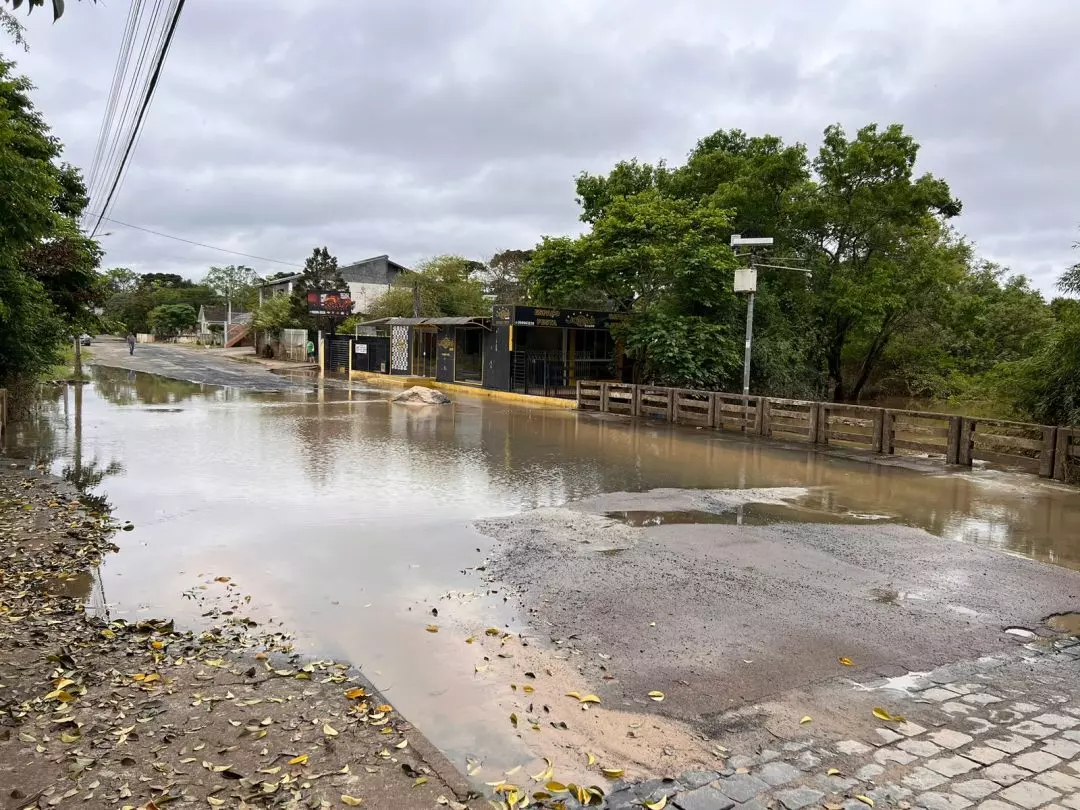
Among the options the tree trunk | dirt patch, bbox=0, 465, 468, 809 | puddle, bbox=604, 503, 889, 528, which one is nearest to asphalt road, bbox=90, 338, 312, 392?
the tree trunk

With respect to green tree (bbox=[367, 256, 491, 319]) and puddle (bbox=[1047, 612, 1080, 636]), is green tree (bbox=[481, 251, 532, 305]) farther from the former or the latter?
puddle (bbox=[1047, 612, 1080, 636])

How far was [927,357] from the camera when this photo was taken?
31.4 meters

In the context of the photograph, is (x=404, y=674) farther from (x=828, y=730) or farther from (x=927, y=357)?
(x=927, y=357)

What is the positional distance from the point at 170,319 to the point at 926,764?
10840 cm

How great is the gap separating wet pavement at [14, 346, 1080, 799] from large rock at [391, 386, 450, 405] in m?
7.51

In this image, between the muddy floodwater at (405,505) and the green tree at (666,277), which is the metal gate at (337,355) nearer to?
the green tree at (666,277)

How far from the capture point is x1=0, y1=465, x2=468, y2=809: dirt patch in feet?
11.1

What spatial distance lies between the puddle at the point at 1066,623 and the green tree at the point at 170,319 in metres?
106

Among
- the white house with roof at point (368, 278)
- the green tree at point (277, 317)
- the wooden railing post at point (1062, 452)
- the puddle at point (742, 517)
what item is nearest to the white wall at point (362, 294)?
the white house with roof at point (368, 278)

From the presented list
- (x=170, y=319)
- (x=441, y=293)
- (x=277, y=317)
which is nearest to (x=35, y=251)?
(x=441, y=293)

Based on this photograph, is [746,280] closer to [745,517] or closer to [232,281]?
[745,517]

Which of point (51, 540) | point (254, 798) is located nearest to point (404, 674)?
point (254, 798)

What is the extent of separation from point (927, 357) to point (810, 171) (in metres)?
9.55

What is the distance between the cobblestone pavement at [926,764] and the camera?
3.48m
